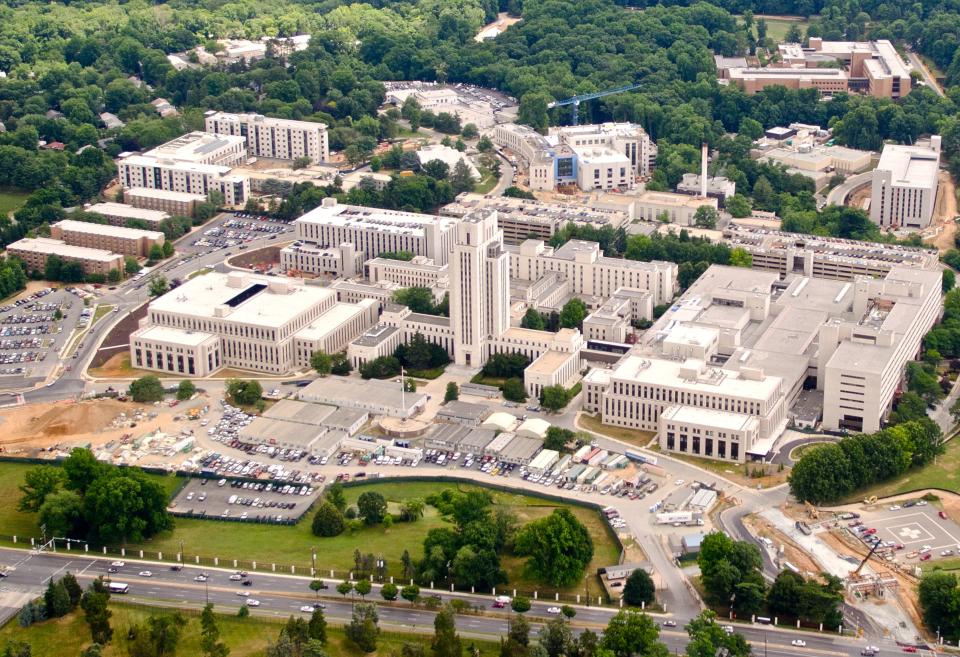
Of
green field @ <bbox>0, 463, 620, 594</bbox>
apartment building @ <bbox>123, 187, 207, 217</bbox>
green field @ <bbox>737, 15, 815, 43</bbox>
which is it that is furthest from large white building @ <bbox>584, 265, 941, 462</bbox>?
green field @ <bbox>737, 15, 815, 43</bbox>

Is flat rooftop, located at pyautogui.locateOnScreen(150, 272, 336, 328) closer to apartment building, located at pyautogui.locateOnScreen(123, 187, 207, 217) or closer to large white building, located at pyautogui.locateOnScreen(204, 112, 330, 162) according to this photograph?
A: apartment building, located at pyautogui.locateOnScreen(123, 187, 207, 217)

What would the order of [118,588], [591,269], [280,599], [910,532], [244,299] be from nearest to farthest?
[280,599]
[118,588]
[910,532]
[244,299]
[591,269]

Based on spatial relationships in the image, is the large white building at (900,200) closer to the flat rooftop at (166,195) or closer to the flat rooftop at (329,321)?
the flat rooftop at (329,321)

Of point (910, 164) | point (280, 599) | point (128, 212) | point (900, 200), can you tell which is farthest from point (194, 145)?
point (280, 599)

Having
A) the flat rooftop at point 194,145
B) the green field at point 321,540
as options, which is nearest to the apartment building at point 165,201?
the flat rooftop at point 194,145

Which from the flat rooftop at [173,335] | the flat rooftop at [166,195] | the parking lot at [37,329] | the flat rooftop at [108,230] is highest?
the flat rooftop at [166,195]

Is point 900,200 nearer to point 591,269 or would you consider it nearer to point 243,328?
point 591,269
